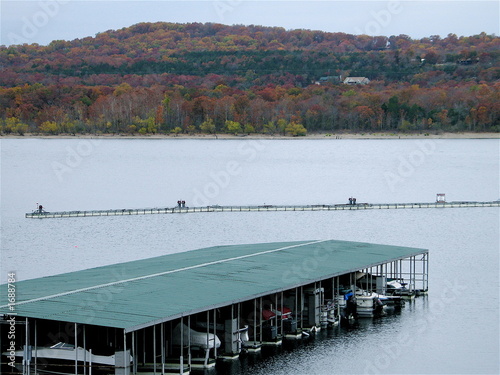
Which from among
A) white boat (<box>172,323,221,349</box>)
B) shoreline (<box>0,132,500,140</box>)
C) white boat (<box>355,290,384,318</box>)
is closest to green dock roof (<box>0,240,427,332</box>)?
white boat (<box>172,323,221,349</box>)

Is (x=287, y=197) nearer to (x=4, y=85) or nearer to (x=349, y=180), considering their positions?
(x=349, y=180)

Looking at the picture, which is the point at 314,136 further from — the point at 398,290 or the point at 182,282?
the point at 182,282

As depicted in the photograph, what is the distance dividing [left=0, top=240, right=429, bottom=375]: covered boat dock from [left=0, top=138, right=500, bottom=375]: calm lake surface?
135 cm

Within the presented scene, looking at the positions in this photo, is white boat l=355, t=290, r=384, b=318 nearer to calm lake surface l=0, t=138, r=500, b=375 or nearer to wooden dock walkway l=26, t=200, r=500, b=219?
calm lake surface l=0, t=138, r=500, b=375

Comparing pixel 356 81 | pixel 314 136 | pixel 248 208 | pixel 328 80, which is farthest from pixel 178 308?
pixel 328 80

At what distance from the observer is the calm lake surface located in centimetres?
3164

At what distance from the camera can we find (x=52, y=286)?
95.3 feet

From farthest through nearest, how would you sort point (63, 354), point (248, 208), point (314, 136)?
point (314, 136) → point (248, 208) → point (63, 354)

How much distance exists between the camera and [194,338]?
27.8 meters

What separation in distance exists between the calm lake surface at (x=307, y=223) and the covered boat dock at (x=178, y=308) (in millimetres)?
1353

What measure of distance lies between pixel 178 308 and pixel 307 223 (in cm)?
4201

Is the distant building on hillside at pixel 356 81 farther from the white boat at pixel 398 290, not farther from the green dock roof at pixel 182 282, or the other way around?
the white boat at pixel 398 290

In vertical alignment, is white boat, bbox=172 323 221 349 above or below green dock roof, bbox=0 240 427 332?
below

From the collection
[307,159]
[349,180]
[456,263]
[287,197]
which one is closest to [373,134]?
[307,159]
